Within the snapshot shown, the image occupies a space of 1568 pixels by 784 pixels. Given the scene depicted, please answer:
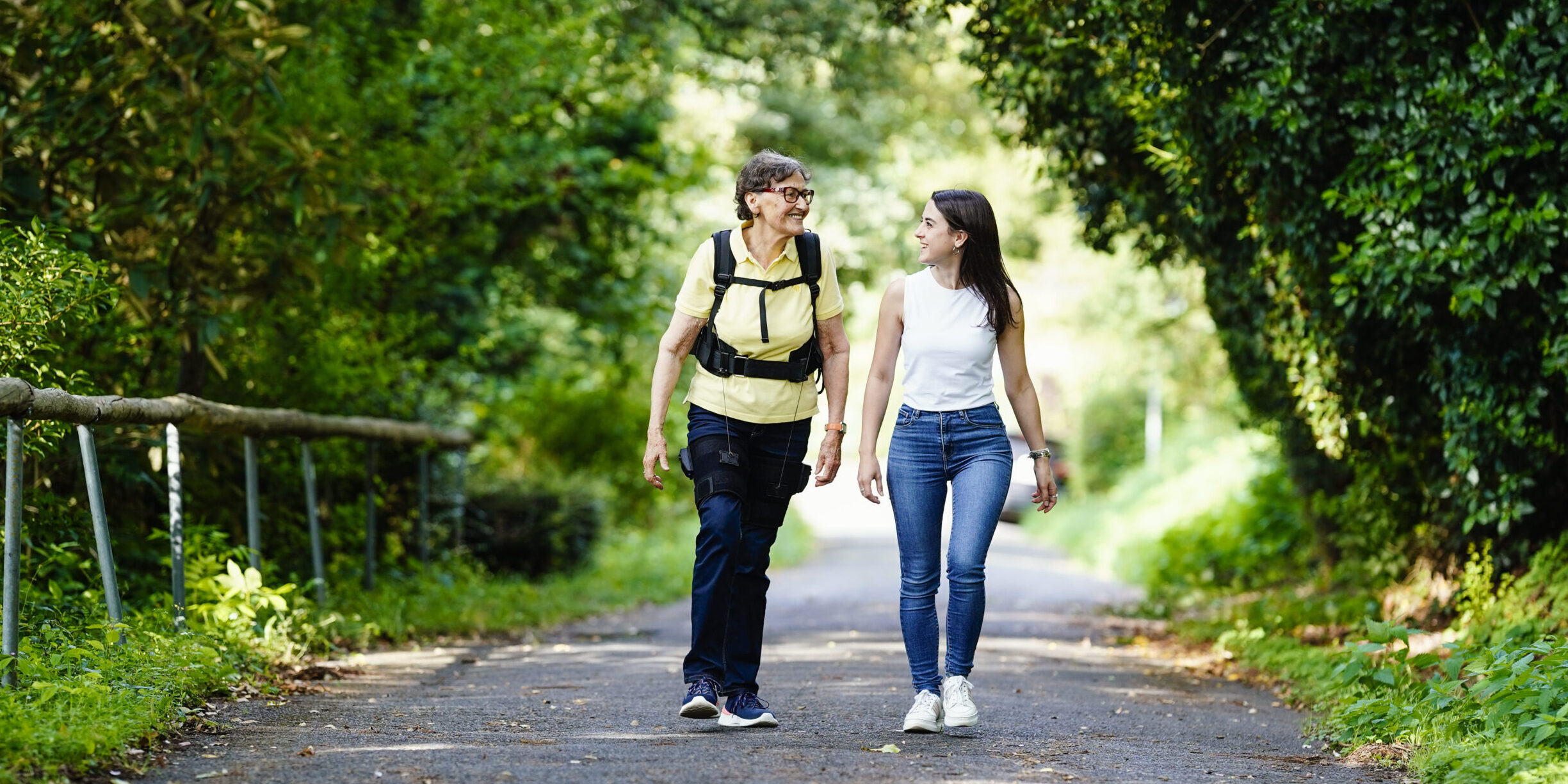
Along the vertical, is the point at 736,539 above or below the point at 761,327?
below

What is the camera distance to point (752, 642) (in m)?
5.35

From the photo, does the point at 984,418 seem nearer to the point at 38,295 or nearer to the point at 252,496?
the point at 38,295

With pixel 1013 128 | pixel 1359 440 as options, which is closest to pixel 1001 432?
pixel 1359 440

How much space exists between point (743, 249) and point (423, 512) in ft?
21.3

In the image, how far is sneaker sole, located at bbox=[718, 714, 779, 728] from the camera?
208 inches

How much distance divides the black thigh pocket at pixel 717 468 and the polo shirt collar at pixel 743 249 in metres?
0.61

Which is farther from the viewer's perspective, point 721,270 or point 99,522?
point 99,522

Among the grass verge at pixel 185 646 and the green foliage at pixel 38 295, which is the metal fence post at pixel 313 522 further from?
the green foliage at pixel 38 295

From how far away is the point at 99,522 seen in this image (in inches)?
214

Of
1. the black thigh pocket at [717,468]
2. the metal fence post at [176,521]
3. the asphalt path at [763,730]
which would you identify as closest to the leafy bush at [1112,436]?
the asphalt path at [763,730]

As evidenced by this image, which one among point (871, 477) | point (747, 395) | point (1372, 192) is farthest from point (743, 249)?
point (1372, 192)

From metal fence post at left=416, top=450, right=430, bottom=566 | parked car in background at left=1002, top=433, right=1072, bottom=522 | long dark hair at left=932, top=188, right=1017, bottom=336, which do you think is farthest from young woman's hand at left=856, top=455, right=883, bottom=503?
parked car in background at left=1002, top=433, right=1072, bottom=522

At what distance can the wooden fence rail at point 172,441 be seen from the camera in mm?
4695

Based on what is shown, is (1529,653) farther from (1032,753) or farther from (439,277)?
(439,277)
